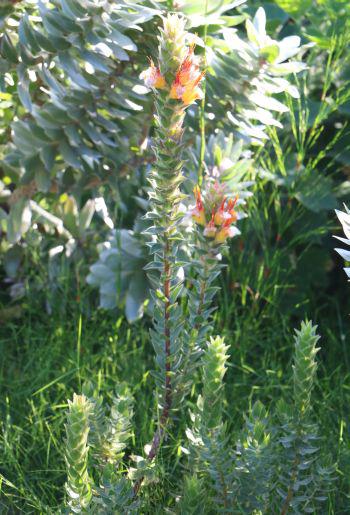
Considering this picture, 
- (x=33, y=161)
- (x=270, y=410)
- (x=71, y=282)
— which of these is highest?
(x=33, y=161)

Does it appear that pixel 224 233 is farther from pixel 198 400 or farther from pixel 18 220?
pixel 18 220

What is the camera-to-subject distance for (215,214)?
3.35 ft

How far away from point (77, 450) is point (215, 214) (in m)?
0.37

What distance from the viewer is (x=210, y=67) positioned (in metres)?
1.49

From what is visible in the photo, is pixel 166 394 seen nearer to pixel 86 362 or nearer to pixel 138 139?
pixel 86 362

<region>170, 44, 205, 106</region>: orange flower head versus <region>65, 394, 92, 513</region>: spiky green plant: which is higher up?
<region>170, 44, 205, 106</region>: orange flower head

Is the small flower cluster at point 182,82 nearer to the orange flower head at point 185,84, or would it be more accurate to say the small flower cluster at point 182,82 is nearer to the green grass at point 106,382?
the orange flower head at point 185,84

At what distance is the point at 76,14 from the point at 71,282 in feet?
2.35

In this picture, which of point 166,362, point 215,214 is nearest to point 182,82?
point 215,214

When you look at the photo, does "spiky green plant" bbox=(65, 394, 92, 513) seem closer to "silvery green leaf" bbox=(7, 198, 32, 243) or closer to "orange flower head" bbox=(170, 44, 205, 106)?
"orange flower head" bbox=(170, 44, 205, 106)

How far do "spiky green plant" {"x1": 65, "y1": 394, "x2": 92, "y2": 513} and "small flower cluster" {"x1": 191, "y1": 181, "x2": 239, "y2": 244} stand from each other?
292 mm

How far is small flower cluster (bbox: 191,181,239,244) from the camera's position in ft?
3.34

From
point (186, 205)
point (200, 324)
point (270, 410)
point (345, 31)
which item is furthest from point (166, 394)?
point (345, 31)

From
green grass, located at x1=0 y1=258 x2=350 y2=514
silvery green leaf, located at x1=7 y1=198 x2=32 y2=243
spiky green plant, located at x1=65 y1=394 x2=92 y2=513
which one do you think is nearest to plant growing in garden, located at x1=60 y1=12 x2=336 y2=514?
spiky green plant, located at x1=65 y1=394 x2=92 y2=513
